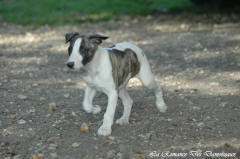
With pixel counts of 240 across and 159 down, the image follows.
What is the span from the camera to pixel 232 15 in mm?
14867

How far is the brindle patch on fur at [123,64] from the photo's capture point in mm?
5836

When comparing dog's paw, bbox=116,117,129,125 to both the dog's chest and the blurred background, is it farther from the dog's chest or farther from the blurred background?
the blurred background

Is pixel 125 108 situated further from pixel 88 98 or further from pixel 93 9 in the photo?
A: pixel 93 9

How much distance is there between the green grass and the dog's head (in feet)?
30.0

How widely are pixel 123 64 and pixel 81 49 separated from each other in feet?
3.04

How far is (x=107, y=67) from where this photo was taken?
5695 millimetres

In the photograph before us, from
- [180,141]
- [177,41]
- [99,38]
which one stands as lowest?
[180,141]

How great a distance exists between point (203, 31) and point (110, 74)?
8.02 meters

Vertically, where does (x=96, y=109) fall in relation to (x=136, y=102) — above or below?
above

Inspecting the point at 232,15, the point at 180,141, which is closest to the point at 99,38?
the point at 180,141

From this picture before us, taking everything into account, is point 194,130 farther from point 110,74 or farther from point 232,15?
point 232,15

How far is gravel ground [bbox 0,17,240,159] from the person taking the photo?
5469 millimetres

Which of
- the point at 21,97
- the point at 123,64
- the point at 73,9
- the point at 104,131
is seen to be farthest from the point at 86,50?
the point at 73,9

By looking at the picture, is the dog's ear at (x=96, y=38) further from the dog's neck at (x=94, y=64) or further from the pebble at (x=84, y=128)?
the pebble at (x=84, y=128)
